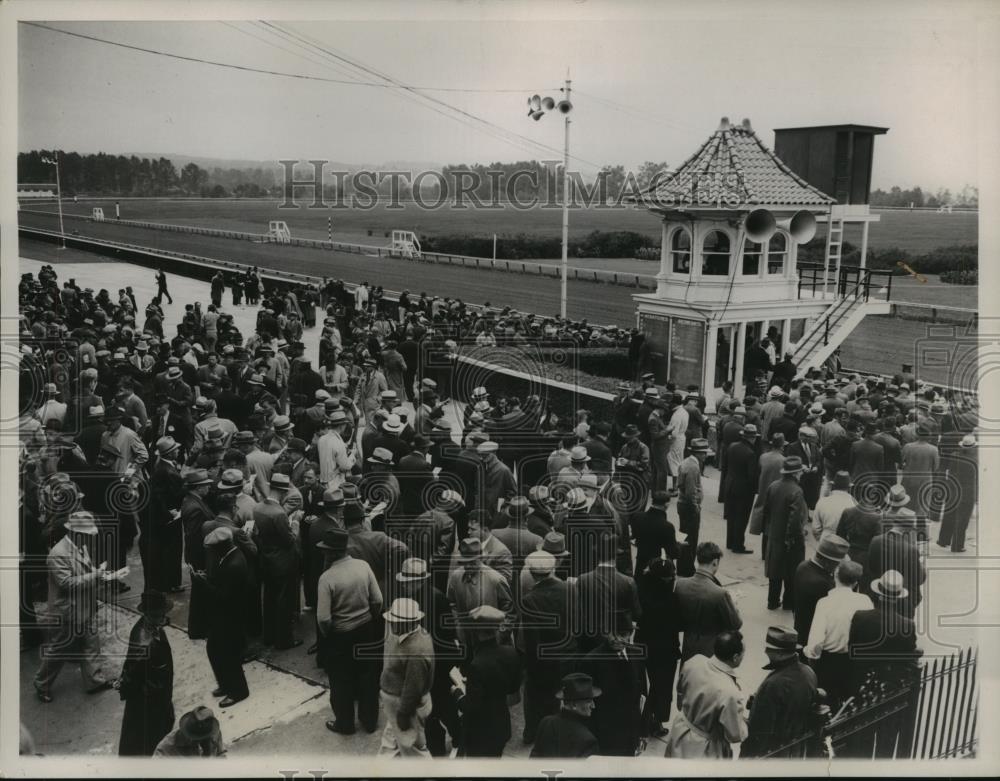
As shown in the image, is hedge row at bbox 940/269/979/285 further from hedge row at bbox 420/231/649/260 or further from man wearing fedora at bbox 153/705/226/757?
man wearing fedora at bbox 153/705/226/757

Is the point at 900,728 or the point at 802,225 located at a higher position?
the point at 802,225

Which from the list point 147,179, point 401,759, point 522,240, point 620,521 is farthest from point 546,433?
point 522,240

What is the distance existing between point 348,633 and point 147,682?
4.60ft

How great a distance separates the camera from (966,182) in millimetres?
9203

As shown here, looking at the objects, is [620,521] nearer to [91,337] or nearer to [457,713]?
[457,713]

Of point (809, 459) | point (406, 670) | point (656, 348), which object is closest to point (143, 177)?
point (656, 348)

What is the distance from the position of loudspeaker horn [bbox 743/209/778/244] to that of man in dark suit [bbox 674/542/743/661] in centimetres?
984

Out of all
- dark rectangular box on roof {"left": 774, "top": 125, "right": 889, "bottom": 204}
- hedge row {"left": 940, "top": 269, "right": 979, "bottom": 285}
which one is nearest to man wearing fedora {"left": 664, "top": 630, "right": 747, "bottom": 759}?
dark rectangular box on roof {"left": 774, "top": 125, "right": 889, "bottom": 204}

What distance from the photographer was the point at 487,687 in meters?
5.75

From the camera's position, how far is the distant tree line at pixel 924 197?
366 inches

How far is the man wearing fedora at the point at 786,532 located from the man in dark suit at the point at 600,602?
239 cm

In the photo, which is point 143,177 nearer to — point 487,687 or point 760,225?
point 760,225

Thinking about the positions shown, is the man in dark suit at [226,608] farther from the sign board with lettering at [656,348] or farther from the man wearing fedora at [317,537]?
the sign board with lettering at [656,348]

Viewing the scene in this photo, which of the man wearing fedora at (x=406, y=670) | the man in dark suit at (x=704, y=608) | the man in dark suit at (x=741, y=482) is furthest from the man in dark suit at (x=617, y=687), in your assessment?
the man in dark suit at (x=741, y=482)
